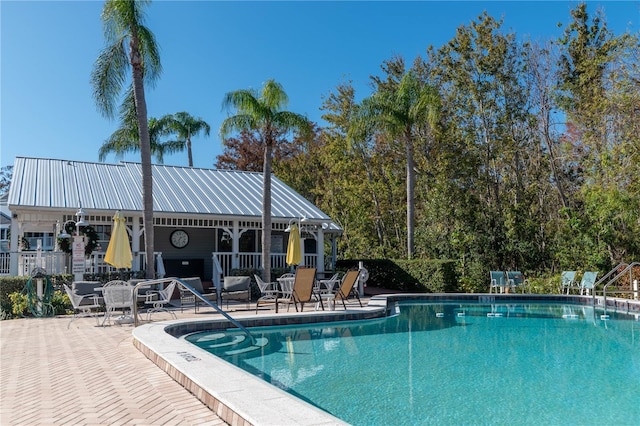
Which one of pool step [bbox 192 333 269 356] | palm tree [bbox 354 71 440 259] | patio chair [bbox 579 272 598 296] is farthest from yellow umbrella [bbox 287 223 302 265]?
patio chair [bbox 579 272 598 296]

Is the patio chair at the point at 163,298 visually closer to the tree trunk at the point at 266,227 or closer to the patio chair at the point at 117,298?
the patio chair at the point at 117,298

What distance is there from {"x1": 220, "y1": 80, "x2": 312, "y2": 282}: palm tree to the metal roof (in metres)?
2.38

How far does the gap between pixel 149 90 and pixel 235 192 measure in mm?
6810

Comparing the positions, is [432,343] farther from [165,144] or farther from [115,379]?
[165,144]

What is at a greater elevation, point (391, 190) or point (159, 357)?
point (391, 190)

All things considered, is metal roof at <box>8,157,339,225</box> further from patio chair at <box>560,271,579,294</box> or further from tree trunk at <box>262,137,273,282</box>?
patio chair at <box>560,271,579,294</box>

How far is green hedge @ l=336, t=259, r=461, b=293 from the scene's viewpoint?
1906cm

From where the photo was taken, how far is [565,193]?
917 inches

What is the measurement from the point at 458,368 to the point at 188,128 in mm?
28168

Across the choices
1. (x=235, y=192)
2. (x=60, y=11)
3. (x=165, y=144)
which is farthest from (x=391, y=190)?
(x=60, y=11)

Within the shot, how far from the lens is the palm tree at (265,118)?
645 inches

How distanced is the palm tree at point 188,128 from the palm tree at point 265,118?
1646 centimetres

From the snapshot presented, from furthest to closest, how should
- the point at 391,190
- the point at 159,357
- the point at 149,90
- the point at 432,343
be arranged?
the point at 391,190 → the point at 149,90 → the point at 432,343 → the point at 159,357

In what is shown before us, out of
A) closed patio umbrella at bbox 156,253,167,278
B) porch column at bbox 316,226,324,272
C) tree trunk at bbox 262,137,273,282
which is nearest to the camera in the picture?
closed patio umbrella at bbox 156,253,167,278
